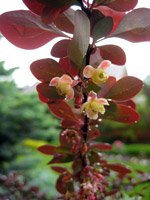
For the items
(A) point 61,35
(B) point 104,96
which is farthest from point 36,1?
(B) point 104,96

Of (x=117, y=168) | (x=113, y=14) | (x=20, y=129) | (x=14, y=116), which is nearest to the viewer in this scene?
(x=113, y=14)

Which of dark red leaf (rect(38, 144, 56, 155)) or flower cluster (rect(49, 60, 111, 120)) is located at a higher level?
flower cluster (rect(49, 60, 111, 120))

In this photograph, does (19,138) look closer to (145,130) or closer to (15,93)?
(15,93)

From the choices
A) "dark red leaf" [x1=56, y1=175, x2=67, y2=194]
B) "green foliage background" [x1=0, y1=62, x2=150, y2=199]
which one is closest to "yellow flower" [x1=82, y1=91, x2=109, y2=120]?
"dark red leaf" [x1=56, y1=175, x2=67, y2=194]

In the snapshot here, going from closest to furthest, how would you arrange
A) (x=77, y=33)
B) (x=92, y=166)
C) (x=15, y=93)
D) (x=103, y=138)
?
(x=77, y=33) → (x=92, y=166) → (x=15, y=93) → (x=103, y=138)

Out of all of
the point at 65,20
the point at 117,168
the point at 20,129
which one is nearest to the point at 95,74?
the point at 65,20

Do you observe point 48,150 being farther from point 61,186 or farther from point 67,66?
point 67,66

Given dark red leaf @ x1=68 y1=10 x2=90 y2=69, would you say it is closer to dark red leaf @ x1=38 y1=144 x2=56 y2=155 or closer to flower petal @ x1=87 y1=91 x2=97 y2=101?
flower petal @ x1=87 y1=91 x2=97 y2=101
